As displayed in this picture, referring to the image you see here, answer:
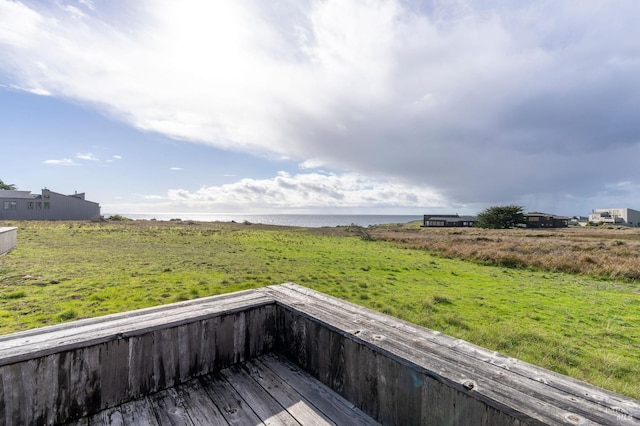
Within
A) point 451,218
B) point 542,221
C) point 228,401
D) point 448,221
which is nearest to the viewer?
point 228,401

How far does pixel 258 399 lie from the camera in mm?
3000

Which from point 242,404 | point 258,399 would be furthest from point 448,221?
point 242,404

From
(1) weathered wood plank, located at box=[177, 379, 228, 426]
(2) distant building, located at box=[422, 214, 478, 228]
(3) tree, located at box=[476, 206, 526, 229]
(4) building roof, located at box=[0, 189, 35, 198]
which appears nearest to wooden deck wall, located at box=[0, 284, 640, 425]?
(1) weathered wood plank, located at box=[177, 379, 228, 426]

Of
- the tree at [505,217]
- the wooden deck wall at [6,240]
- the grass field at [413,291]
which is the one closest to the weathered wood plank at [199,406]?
the grass field at [413,291]

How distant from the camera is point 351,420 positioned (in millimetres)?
2680

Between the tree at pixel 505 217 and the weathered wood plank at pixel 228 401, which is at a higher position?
the tree at pixel 505 217

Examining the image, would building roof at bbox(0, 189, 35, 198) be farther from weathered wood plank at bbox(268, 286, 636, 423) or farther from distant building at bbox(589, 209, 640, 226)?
distant building at bbox(589, 209, 640, 226)

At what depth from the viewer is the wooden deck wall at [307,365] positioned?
1.95 meters

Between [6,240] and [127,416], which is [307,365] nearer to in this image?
[127,416]

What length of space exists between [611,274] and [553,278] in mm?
2748

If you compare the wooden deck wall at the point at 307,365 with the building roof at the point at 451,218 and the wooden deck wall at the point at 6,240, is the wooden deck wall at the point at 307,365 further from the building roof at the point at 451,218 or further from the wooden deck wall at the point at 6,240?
the building roof at the point at 451,218

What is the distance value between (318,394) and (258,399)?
61 centimetres

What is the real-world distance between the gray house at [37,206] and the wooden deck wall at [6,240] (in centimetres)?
3781

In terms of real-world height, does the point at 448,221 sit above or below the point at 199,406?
above
